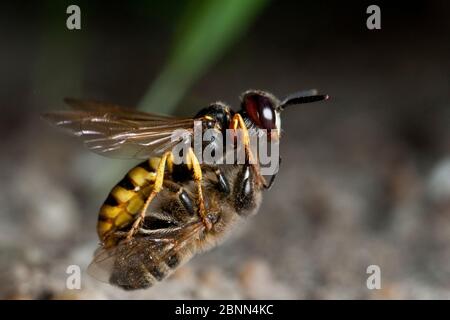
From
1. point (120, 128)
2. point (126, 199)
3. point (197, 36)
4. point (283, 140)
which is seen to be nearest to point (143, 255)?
point (126, 199)

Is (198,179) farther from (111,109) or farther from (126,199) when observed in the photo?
(111,109)

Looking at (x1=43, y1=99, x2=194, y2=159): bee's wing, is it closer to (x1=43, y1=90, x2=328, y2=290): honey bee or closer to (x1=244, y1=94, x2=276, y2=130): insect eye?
(x1=43, y1=90, x2=328, y2=290): honey bee

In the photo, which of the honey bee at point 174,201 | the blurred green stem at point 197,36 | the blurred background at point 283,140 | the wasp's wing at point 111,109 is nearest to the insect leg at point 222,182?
the honey bee at point 174,201

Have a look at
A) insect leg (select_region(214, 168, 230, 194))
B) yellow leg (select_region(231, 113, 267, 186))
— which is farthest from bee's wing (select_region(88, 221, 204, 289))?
Result: yellow leg (select_region(231, 113, 267, 186))

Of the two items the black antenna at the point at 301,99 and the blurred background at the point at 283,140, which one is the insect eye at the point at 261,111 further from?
the blurred background at the point at 283,140
